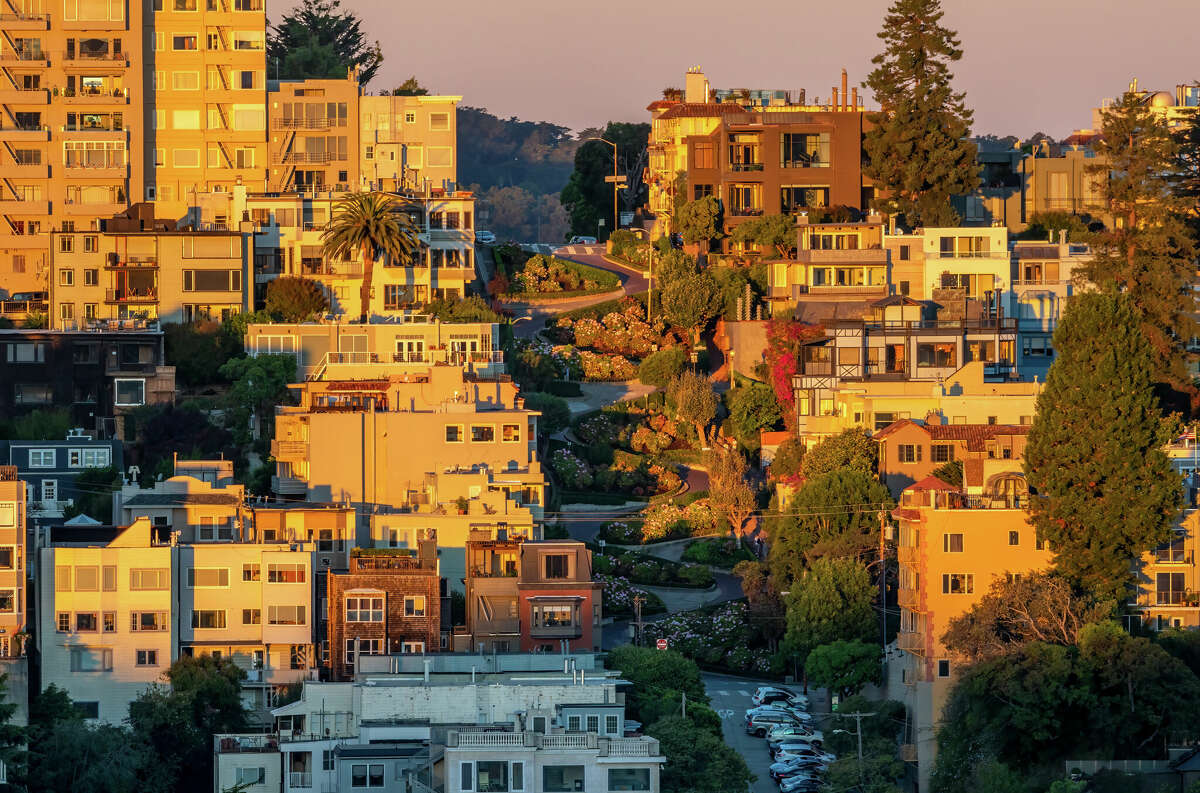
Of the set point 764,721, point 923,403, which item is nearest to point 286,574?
point 764,721

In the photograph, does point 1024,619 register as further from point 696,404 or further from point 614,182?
point 614,182

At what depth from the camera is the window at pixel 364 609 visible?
313 feet

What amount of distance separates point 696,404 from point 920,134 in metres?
20.7

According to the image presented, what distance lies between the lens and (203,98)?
138 m

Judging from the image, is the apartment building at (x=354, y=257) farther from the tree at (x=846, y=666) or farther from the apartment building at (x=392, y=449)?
the tree at (x=846, y=666)

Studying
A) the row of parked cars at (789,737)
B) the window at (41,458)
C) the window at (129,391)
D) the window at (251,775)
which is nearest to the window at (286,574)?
the window at (251,775)

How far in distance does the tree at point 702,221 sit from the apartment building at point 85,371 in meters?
27.6

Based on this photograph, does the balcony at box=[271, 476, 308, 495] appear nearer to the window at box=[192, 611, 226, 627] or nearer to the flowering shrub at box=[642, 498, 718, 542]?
the flowering shrub at box=[642, 498, 718, 542]

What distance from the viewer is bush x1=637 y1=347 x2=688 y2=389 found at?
125 meters

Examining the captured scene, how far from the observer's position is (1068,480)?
95875 millimetres

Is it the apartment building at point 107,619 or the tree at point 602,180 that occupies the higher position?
the tree at point 602,180

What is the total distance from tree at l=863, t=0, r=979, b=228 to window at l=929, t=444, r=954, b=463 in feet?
80.6

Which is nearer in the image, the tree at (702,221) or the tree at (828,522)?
the tree at (828,522)

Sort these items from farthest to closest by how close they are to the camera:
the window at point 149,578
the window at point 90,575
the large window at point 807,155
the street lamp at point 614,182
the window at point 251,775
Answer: the street lamp at point 614,182 < the large window at point 807,155 < the window at point 149,578 < the window at point 90,575 < the window at point 251,775
